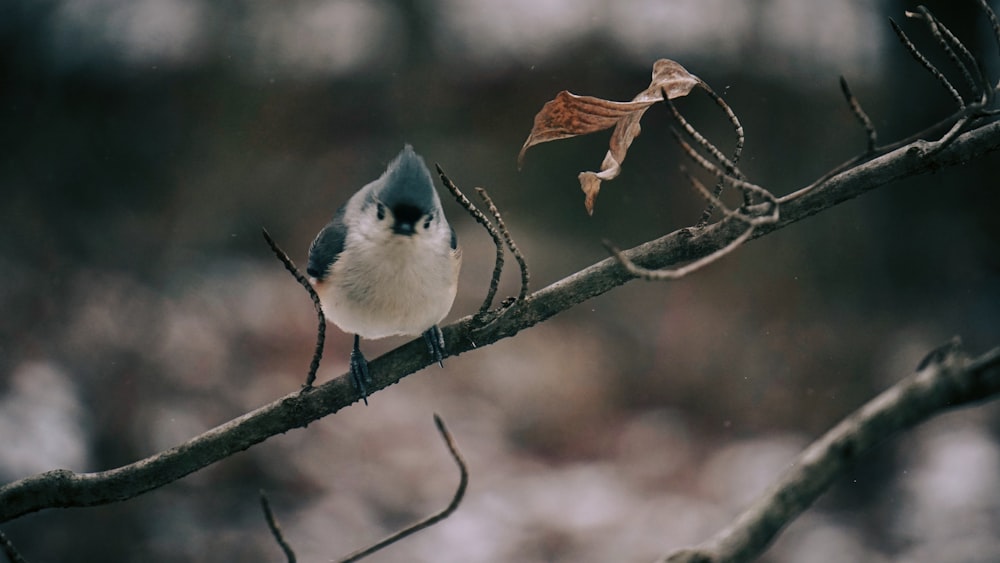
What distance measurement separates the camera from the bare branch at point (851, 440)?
0.47 m

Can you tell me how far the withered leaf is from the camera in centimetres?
77

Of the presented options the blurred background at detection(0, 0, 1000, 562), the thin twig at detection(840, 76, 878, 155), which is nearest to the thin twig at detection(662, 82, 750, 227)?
the thin twig at detection(840, 76, 878, 155)

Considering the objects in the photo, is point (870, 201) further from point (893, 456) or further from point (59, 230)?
point (59, 230)

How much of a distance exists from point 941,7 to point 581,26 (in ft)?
3.03

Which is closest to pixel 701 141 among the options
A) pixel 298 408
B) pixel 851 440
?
pixel 851 440

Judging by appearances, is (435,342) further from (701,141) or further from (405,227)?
(701,141)

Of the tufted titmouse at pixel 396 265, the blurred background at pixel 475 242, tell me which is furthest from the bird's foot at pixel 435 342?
the blurred background at pixel 475 242

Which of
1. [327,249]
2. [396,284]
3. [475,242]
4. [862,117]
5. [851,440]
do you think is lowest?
[851,440]

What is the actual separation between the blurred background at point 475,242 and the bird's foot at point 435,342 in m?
0.76

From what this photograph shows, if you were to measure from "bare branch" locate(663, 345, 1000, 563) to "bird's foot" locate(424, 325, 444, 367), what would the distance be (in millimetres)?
466

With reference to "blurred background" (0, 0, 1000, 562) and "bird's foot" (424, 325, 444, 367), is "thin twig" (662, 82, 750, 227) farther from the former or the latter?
"blurred background" (0, 0, 1000, 562)

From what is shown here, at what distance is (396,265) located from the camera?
1.00 metres

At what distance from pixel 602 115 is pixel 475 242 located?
55.1 inches

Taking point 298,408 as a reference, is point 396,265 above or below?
above
